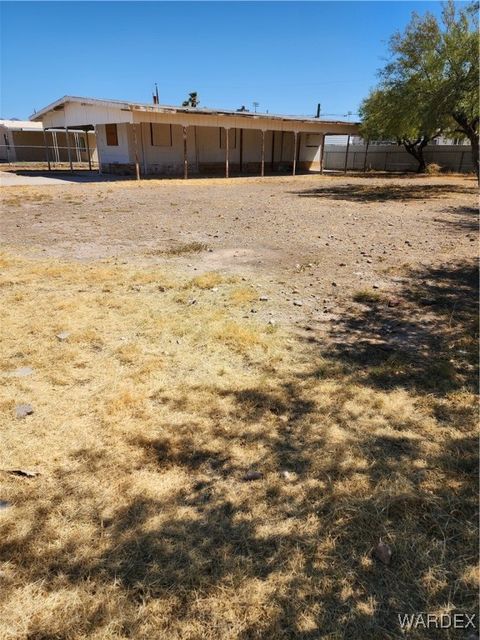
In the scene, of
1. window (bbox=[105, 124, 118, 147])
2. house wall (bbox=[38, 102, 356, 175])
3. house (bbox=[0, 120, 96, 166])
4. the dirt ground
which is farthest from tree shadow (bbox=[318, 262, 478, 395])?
house (bbox=[0, 120, 96, 166])

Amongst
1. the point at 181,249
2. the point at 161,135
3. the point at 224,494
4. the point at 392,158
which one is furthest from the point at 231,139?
the point at 224,494

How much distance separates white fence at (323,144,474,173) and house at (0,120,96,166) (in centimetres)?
1926

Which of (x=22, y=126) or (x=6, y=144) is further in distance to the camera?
(x=6, y=144)

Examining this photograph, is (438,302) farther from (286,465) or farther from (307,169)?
(307,169)

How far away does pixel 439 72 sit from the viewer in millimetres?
14891

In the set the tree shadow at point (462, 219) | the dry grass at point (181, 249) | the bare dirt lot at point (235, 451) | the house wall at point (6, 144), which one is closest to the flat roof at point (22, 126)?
the house wall at point (6, 144)

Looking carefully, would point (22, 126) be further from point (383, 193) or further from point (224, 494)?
point (224, 494)

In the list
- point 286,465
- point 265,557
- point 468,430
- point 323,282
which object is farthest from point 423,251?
point 265,557

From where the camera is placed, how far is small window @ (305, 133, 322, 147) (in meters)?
30.9

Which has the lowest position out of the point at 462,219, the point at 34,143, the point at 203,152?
the point at 462,219

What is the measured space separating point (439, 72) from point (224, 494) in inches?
672

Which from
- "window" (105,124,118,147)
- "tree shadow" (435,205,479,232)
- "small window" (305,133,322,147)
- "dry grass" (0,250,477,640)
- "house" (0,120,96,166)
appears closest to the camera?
"dry grass" (0,250,477,640)

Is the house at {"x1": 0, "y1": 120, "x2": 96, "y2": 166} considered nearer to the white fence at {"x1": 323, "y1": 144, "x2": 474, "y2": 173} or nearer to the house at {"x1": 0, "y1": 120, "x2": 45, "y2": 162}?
the house at {"x1": 0, "y1": 120, "x2": 45, "y2": 162}

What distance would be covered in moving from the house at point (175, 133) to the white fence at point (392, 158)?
4.71 meters
